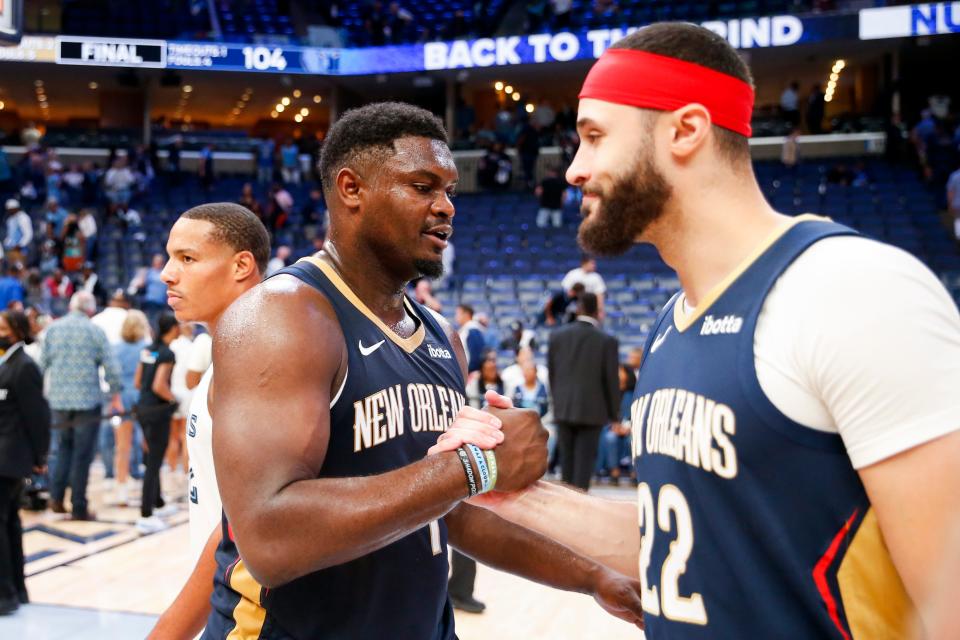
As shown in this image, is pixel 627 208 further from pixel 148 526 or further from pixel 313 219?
pixel 313 219

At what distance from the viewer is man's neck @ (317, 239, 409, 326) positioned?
223 cm

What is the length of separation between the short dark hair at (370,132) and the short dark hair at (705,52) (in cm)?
72

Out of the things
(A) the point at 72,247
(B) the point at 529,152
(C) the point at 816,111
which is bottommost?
(A) the point at 72,247

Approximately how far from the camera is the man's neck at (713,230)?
1602 millimetres

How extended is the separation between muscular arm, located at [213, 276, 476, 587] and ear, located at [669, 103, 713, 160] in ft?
2.35

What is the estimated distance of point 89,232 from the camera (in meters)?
15.8

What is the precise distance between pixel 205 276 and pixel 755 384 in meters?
2.03

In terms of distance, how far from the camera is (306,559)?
171 centimetres

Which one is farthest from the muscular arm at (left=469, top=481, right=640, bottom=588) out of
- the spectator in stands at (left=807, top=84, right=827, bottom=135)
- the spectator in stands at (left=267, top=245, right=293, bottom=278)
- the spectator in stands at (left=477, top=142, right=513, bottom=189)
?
the spectator in stands at (left=807, top=84, right=827, bottom=135)

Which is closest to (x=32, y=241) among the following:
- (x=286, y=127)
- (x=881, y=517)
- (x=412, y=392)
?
(x=286, y=127)

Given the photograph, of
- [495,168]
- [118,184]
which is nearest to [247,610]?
[495,168]

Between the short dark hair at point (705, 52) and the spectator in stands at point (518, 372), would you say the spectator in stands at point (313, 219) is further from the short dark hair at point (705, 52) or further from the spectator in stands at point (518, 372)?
the short dark hair at point (705, 52)

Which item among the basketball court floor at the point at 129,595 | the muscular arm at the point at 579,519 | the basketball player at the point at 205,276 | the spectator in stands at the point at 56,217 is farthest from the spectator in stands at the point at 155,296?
the muscular arm at the point at 579,519

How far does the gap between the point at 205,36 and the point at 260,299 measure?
68.7 ft
